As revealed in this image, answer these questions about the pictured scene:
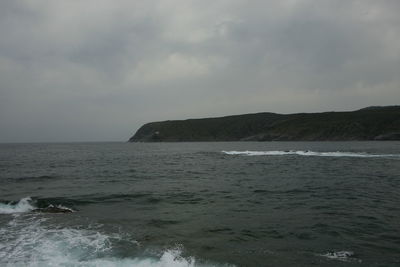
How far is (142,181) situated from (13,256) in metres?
21.0

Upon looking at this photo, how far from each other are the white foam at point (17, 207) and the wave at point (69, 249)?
4357mm

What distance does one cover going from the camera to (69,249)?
1261 cm

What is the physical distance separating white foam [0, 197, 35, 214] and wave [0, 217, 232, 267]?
436 cm

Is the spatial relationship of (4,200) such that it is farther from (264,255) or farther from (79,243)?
(264,255)

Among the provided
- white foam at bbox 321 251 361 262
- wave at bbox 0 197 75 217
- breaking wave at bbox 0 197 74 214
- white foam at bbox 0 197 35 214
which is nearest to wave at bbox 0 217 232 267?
wave at bbox 0 197 75 217

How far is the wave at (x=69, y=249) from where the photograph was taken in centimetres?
1110

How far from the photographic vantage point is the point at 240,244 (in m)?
12.7

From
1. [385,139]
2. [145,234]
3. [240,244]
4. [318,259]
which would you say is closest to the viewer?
[318,259]

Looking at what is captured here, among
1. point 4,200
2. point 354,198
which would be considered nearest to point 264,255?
point 354,198

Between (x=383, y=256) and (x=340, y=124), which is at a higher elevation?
(x=340, y=124)

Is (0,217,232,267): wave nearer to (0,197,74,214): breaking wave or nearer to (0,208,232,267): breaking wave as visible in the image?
(0,208,232,267): breaking wave

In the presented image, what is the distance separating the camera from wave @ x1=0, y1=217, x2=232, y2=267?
11.1m

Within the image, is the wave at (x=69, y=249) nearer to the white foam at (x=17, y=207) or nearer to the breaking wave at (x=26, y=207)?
the breaking wave at (x=26, y=207)

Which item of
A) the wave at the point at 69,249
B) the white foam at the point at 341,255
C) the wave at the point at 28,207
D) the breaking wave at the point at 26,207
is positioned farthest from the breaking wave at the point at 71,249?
the white foam at the point at 341,255
